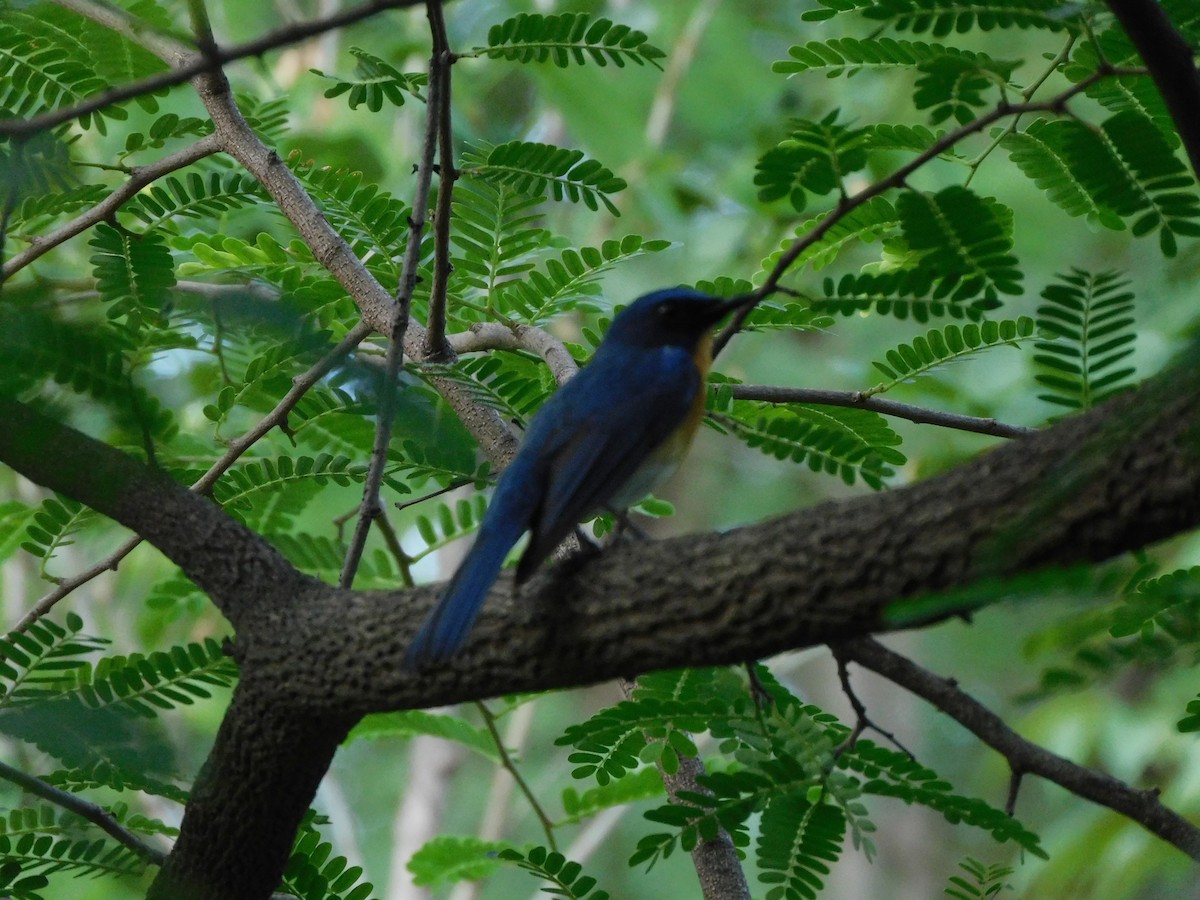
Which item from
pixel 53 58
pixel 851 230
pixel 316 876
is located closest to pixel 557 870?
pixel 316 876

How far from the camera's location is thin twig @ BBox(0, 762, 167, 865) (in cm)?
250

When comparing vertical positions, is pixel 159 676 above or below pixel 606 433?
below

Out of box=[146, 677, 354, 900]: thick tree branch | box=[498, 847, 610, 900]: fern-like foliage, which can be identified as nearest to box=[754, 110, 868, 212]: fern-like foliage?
box=[146, 677, 354, 900]: thick tree branch

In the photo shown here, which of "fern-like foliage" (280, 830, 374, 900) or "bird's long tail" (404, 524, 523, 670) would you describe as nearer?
"bird's long tail" (404, 524, 523, 670)

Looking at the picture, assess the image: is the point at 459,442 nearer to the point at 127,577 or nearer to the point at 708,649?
the point at 708,649

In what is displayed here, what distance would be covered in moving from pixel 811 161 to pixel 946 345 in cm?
91

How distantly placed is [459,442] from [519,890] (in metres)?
12.9

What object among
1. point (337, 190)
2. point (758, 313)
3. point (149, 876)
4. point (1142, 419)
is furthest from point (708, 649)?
point (337, 190)

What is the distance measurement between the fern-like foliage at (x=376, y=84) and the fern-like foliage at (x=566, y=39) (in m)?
0.25

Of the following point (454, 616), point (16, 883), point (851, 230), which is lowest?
point (16, 883)

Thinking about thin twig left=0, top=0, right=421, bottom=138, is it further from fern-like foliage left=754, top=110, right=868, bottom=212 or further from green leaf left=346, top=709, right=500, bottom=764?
green leaf left=346, top=709, right=500, bottom=764

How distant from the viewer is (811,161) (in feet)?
8.59

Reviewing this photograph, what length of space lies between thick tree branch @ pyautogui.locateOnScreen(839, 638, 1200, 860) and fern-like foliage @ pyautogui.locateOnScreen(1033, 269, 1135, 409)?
72 cm

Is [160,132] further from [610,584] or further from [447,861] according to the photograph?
[447,861]
